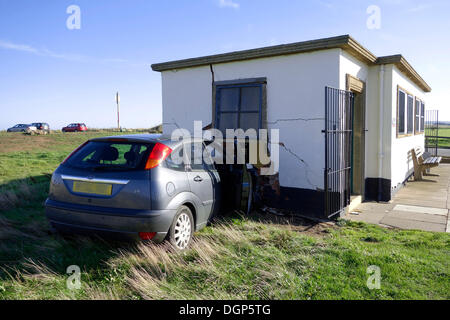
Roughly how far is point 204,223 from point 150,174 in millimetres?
1397

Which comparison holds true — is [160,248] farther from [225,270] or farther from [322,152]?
[322,152]

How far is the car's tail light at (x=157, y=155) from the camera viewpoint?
4.09 metres

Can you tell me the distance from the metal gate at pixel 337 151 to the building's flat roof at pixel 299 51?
0.88 meters

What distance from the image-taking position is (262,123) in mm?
7438

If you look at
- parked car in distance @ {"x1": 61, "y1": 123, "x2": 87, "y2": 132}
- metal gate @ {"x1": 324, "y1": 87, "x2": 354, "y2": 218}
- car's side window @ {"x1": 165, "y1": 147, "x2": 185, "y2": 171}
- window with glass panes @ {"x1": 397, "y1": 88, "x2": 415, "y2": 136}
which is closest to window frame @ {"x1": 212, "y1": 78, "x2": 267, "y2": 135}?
metal gate @ {"x1": 324, "y1": 87, "x2": 354, "y2": 218}

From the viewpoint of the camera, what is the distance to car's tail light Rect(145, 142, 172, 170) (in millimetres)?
4085

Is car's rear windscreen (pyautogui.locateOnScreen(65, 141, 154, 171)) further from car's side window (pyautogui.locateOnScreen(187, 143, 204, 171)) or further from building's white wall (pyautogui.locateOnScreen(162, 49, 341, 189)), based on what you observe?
building's white wall (pyautogui.locateOnScreen(162, 49, 341, 189))

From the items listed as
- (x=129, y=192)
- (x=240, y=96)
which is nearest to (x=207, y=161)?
(x=129, y=192)

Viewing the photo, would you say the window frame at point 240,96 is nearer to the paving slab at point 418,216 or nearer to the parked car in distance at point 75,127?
the paving slab at point 418,216

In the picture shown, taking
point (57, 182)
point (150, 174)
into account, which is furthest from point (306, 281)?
point (57, 182)

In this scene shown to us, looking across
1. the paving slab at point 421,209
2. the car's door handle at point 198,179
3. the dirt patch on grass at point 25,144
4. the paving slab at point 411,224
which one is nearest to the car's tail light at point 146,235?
the car's door handle at point 198,179

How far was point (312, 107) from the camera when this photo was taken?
22.2 feet

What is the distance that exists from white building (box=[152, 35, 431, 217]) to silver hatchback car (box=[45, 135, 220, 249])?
2675 mm
